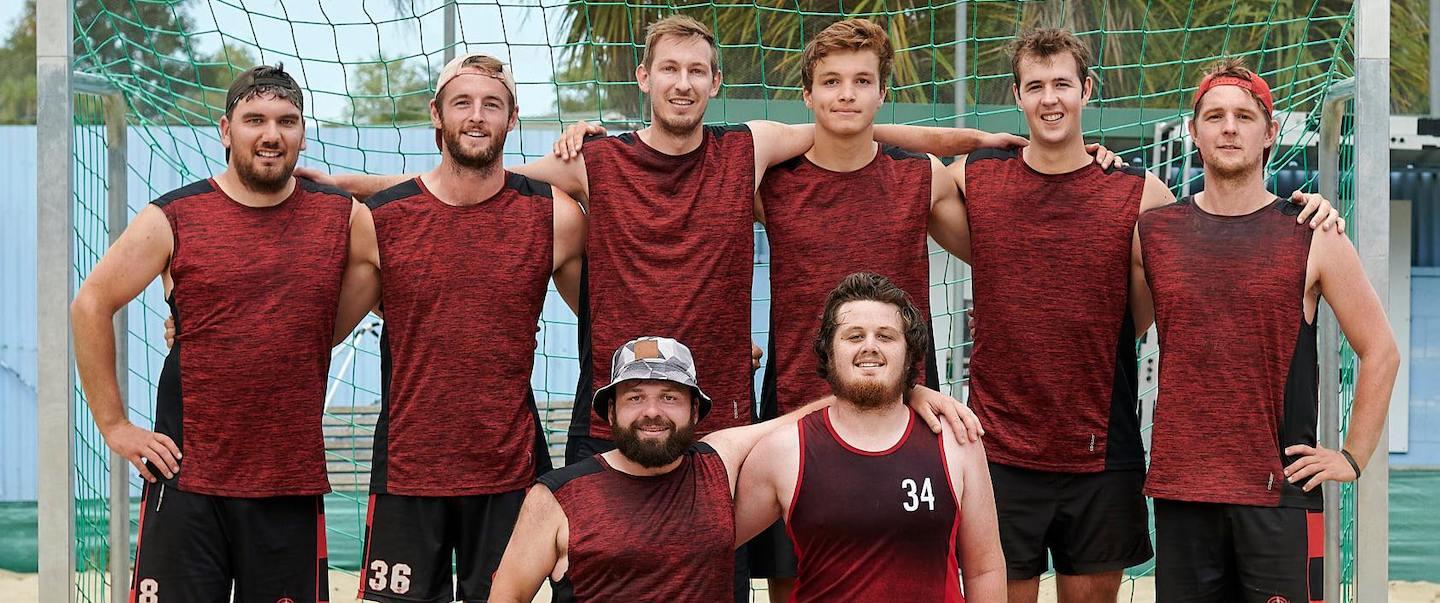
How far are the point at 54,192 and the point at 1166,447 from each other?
352 cm

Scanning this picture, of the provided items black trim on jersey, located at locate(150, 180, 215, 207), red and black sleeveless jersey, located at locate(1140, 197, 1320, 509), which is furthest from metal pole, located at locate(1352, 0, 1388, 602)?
black trim on jersey, located at locate(150, 180, 215, 207)

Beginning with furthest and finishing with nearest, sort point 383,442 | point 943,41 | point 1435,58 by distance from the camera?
1. point 1435,58
2. point 943,41
3. point 383,442

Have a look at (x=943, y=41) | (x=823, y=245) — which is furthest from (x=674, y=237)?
(x=943, y=41)

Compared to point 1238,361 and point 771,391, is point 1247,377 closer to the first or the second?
point 1238,361

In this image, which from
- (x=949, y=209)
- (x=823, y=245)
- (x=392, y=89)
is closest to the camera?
(x=823, y=245)

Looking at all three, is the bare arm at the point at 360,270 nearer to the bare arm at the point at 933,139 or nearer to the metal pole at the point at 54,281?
the metal pole at the point at 54,281

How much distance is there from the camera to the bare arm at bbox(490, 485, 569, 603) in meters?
3.53

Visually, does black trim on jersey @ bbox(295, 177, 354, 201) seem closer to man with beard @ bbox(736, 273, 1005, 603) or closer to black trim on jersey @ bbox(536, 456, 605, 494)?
black trim on jersey @ bbox(536, 456, 605, 494)

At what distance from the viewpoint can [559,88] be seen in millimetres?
10547

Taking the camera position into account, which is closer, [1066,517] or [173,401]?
[173,401]

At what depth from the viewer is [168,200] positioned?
13.2ft

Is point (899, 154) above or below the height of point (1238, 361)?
above

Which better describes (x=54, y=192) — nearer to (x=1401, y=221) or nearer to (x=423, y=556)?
(x=423, y=556)

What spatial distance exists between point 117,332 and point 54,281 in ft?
1.84
